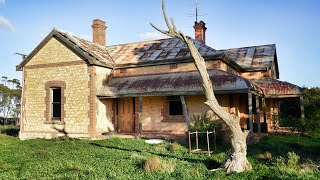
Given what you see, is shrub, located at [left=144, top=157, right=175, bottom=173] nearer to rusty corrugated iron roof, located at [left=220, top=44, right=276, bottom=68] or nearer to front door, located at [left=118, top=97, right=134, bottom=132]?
front door, located at [left=118, top=97, right=134, bottom=132]

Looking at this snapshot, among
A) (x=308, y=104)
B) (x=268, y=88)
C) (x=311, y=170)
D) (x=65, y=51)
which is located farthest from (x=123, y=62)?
(x=311, y=170)

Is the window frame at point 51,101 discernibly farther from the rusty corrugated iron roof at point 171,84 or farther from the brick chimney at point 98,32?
the brick chimney at point 98,32

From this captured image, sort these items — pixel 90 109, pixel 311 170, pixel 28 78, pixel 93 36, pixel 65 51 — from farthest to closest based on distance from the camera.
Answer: pixel 93 36 → pixel 28 78 → pixel 65 51 → pixel 90 109 → pixel 311 170

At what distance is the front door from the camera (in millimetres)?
16828

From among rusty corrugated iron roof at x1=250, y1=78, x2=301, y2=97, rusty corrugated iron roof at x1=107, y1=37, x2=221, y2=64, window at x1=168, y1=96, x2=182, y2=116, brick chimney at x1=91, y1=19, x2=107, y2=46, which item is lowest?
window at x1=168, y1=96, x2=182, y2=116

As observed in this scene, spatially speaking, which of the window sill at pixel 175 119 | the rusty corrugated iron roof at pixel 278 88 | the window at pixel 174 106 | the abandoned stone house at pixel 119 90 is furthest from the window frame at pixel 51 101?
the rusty corrugated iron roof at pixel 278 88

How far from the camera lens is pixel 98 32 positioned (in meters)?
20.1

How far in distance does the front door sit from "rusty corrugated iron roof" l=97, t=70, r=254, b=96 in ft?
4.23

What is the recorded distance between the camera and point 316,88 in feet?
52.0

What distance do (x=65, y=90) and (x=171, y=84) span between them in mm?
5899

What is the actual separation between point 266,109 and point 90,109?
34.5ft

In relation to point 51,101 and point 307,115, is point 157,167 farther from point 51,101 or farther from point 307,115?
point 307,115

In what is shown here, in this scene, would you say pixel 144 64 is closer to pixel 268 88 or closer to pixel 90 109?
pixel 90 109

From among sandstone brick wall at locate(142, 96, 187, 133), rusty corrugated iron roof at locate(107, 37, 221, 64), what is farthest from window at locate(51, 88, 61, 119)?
sandstone brick wall at locate(142, 96, 187, 133)
